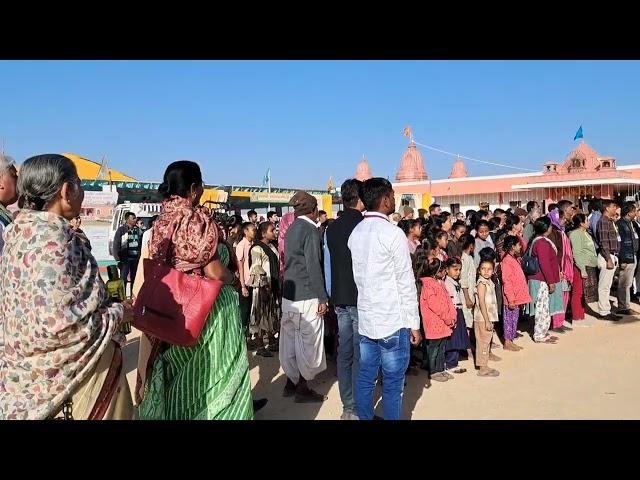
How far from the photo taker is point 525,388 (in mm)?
4289

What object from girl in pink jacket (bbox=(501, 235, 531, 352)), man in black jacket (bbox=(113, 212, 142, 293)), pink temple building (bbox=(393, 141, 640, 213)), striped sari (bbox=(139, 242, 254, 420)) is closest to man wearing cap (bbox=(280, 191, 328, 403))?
striped sari (bbox=(139, 242, 254, 420))

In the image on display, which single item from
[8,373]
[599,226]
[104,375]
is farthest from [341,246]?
[599,226]

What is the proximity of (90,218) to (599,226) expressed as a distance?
11.5 m

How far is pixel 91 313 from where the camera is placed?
1.95m

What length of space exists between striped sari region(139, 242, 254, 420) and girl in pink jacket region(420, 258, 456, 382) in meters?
2.28

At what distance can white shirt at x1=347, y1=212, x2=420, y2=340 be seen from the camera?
3.07 m

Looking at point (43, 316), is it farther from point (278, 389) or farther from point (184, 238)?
point (278, 389)

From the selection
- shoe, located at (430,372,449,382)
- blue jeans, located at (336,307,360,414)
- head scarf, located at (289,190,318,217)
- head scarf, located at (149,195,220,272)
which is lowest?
shoe, located at (430,372,449,382)

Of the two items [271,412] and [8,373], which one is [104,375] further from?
[271,412]

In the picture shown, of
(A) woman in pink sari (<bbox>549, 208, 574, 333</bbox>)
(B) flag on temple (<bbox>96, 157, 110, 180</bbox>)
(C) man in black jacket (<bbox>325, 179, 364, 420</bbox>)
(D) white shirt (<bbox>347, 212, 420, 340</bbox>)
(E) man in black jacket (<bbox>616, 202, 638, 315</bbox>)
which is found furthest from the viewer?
(B) flag on temple (<bbox>96, 157, 110, 180</bbox>)

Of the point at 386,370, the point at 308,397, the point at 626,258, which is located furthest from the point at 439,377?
the point at 626,258

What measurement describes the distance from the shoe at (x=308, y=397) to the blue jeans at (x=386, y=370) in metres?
0.92

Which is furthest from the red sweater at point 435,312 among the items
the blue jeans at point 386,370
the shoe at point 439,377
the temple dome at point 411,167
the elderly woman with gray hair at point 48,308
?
the temple dome at point 411,167

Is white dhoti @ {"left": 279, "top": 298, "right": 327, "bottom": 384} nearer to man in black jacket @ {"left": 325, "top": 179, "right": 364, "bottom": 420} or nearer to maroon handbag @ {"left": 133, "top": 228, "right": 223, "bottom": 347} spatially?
man in black jacket @ {"left": 325, "top": 179, "right": 364, "bottom": 420}
